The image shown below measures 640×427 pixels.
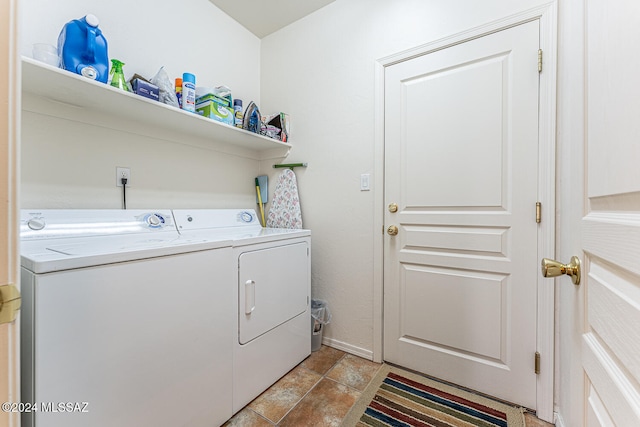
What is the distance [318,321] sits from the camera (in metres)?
2.01

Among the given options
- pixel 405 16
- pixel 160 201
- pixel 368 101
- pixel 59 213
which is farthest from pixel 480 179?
pixel 59 213

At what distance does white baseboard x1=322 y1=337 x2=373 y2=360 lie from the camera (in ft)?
6.20

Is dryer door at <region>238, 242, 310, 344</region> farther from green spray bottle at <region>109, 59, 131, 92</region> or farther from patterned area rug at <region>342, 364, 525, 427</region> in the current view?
green spray bottle at <region>109, 59, 131, 92</region>

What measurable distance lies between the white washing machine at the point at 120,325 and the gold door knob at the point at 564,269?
1.22 m

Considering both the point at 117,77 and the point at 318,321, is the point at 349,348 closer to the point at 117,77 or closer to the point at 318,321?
the point at 318,321

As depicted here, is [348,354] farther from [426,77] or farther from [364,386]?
[426,77]

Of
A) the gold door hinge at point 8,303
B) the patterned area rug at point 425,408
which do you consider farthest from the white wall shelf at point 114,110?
the patterned area rug at point 425,408

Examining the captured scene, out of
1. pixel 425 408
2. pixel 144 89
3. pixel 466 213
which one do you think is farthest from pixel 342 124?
pixel 425 408

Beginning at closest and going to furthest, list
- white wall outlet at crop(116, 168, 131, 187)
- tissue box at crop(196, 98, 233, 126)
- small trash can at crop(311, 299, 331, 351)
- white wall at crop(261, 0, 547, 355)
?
white wall outlet at crop(116, 168, 131, 187)
tissue box at crop(196, 98, 233, 126)
white wall at crop(261, 0, 547, 355)
small trash can at crop(311, 299, 331, 351)

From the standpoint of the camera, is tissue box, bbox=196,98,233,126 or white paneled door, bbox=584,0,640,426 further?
tissue box, bbox=196,98,233,126

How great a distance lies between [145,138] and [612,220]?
202 centimetres

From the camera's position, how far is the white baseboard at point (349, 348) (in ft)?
6.20

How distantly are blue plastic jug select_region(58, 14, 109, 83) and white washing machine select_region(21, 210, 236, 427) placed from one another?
2.12 ft

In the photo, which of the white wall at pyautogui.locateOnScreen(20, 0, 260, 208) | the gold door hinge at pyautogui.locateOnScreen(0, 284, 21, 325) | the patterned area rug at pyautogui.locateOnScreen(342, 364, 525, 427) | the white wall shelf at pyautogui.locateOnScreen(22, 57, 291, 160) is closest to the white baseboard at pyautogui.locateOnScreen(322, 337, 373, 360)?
the patterned area rug at pyautogui.locateOnScreen(342, 364, 525, 427)
